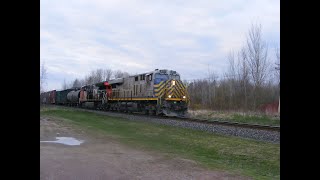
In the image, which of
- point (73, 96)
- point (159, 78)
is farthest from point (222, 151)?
point (73, 96)

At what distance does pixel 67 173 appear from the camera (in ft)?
19.3

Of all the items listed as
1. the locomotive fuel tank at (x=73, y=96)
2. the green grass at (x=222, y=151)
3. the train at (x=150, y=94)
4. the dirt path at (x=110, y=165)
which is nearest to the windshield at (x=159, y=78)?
the train at (x=150, y=94)

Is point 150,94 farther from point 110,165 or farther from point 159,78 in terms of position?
point 110,165

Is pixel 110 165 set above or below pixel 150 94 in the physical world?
below

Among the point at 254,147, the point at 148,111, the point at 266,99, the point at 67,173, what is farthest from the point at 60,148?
the point at 266,99

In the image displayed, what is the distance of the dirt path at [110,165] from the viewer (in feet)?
19.6

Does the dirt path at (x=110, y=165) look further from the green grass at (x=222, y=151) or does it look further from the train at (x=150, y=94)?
the train at (x=150, y=94)

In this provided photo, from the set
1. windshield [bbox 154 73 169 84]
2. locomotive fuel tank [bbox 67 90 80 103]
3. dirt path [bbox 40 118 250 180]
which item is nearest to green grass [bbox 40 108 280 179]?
dirt path [bbox 40 118 250 180]

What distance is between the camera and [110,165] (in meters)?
6.74
